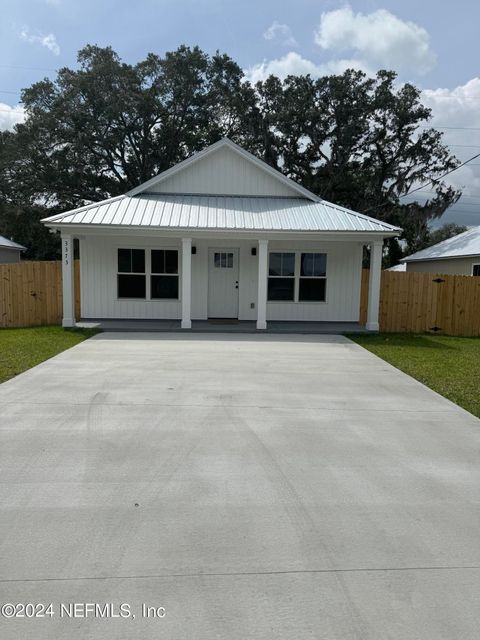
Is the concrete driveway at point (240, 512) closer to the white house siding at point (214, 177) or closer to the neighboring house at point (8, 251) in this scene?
the white house siding at point (214, 177)

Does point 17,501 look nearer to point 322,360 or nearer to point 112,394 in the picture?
point 112,394

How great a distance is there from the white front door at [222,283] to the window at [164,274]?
1053 millimetres

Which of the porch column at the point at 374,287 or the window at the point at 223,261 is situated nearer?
the porch column at the point at 374,287

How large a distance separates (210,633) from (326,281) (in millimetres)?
13449

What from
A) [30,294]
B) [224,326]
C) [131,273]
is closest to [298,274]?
[224,326]

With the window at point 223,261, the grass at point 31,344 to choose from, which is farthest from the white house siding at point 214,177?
the grass at point 31,344

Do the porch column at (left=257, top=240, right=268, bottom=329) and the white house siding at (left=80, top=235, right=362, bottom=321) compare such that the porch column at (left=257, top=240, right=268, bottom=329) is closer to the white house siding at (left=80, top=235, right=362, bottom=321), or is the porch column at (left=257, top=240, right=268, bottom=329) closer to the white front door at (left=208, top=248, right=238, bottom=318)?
the white house siding at (left=80, top=235, right=362, bottom=321)

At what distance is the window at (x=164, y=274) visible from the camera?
15133 mm

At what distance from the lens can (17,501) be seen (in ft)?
12.3

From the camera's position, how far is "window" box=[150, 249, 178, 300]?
1513 centimetres

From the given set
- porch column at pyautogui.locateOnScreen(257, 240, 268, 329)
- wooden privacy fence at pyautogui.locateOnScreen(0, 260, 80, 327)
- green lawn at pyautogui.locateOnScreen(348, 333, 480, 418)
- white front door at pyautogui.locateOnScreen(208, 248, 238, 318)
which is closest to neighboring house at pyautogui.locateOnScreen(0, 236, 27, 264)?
wooden privacy fence at pyautogui.locateOnScreen(0, 260, 80, 327)

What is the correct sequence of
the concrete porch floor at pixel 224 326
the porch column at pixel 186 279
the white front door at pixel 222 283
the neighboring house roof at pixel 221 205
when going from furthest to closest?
1. the white front door at pixel 222 283
2. the concrete porch floor at pixel 224 326
3. the porch column at pixel 186 279
4. the neighboring house roof at pixel 221 205

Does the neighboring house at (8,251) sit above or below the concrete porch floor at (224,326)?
above

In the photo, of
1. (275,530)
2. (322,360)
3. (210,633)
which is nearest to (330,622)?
(210,633)
